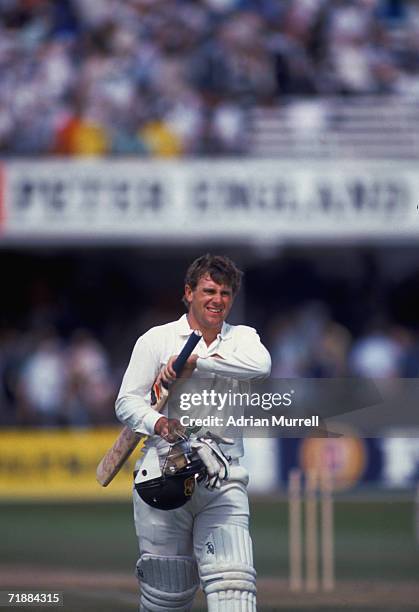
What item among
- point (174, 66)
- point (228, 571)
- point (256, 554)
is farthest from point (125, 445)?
point (174, 66)

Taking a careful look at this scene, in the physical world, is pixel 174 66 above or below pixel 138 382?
above

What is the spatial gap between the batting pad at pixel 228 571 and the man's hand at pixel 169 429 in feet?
1.36

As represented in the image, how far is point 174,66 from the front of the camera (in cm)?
1839

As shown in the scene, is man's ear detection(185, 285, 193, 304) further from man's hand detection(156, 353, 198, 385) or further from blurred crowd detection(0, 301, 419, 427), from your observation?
blurred crowd detection(0, 301, 419, 427)

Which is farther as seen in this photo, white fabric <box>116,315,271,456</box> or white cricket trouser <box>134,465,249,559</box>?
white cricket trouser <box>134,465,249,559</box>

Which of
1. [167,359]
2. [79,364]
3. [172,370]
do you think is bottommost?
[172,370]

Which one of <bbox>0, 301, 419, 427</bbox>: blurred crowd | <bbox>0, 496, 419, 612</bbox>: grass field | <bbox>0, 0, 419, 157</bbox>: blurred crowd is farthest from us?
<bbox>0, 0, 419, 157</bbox>: blurred crowd

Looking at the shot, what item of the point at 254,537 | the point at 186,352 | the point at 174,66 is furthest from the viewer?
the point at 174,66

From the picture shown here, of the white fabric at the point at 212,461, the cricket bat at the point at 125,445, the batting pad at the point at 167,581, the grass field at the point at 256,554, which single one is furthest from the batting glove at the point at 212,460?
the grass field at the point at 256,554

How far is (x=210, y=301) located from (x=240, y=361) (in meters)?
0.28

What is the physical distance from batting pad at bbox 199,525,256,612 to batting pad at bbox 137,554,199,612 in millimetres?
118

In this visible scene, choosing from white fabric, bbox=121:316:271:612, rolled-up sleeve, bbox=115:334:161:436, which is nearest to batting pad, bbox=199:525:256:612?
white fabric, bbox=121:316:271:612

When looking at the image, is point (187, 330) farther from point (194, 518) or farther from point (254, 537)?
point (254, 537)

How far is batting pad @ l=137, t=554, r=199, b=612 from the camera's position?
5.58m
